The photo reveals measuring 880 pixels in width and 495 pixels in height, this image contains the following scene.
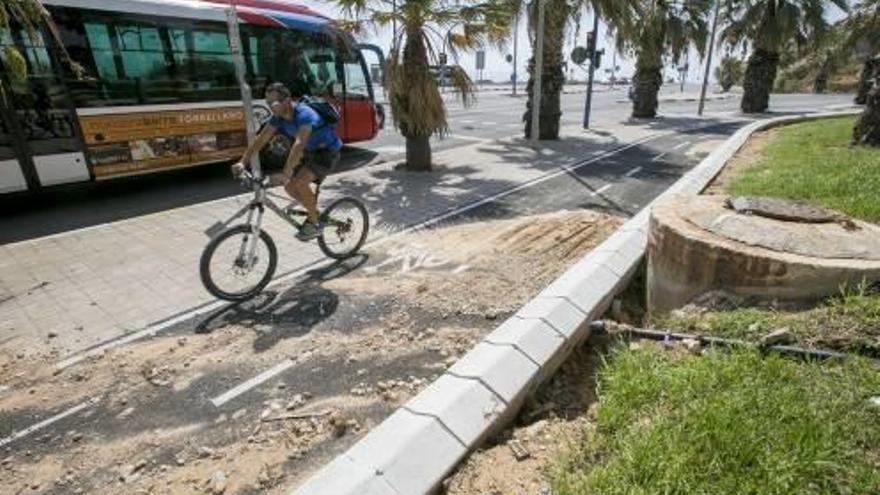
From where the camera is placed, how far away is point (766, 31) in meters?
25.1

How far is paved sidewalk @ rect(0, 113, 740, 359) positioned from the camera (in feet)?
16.1

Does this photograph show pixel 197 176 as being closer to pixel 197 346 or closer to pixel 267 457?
pixel 197 346

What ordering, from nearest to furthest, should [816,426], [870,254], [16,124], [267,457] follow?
[816,426]
[267,457]
[870,254]
[16,124]

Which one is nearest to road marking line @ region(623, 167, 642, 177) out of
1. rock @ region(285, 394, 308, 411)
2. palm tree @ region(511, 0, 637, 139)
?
palm tree @ region(511, 0, 637, 139)

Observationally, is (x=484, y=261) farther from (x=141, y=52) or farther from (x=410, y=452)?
(x=141, y=52)

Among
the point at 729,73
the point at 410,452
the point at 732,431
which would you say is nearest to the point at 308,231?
the point at 410,452

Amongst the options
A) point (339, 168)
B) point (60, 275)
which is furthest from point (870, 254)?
point (339, 168)

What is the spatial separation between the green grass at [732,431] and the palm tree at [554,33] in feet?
47.5

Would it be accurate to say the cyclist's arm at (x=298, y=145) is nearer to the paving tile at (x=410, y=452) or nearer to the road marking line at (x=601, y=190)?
the paving tile at (x=410, y=452)

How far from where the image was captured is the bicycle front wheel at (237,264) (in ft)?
17.0

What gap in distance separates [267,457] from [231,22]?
7441 mm

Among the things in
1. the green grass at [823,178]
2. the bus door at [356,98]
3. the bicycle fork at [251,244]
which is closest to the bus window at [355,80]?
the bus door at [356,98]

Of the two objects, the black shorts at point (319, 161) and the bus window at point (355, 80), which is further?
the bus window at point (355, 80)

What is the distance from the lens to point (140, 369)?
4133 mm
